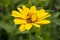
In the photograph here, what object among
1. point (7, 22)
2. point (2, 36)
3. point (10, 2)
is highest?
point (10, 2)

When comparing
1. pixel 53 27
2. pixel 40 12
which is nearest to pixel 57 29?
pixel 53 27

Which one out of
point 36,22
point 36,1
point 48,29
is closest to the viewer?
point 36,22

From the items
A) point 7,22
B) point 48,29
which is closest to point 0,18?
point 7,22

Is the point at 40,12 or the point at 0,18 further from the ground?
the point at 40,12

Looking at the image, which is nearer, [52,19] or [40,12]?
[40,12]

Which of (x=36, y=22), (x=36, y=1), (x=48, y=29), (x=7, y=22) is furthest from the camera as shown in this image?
(x=7, y=22)

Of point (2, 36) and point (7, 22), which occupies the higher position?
point (7, 22)

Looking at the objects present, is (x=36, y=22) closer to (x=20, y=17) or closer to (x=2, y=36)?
(x=20, y=17)

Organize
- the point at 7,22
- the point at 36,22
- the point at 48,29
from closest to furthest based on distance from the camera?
the point at 36,22 < the point at 48,29 < the point at 7,22

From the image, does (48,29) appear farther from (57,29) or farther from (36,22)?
(36,22)
